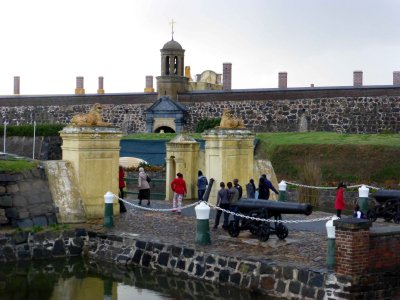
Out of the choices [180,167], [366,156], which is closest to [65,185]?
[180,167]

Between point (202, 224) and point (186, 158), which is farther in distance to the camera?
point (186, 158)

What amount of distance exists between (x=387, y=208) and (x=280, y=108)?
950 inches

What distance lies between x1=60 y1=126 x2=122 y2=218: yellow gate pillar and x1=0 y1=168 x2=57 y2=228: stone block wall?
38.2 inches

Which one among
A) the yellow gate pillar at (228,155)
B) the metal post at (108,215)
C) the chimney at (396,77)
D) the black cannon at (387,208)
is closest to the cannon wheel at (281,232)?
the black cannon at (387,208)

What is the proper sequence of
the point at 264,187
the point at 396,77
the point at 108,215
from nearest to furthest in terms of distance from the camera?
the point at 108,215, the point at 264,187, the point at 396,77

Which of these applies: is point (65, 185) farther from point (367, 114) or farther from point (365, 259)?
point (367, 114)

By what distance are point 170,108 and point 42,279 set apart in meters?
29.5

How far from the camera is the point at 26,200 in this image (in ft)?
52.2

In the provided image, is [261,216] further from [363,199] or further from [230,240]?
[363,199]

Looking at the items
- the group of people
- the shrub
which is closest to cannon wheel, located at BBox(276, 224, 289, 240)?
the group of people

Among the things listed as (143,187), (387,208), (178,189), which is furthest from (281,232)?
(143,187)

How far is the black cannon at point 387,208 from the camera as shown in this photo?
16328mm

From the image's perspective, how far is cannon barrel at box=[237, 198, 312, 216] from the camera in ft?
43.5

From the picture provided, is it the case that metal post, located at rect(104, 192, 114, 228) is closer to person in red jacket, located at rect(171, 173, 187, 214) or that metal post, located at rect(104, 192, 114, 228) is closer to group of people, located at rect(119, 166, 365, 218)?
group of people, located at rect(119, 166, 365, 218)
